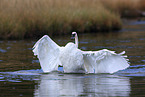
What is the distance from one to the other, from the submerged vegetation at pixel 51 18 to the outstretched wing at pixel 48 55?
27.8 ft

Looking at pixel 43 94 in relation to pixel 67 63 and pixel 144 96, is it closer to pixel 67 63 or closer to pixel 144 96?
pixel 144 96

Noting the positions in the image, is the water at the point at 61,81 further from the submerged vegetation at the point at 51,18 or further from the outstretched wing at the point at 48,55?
the submerged vegetation at the point at 51,18

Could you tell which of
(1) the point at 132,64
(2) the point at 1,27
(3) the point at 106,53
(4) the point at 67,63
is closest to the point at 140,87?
(3) the point at 106,53

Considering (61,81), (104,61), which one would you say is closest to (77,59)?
(104,61)

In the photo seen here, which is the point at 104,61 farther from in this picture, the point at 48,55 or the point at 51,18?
the point at 51,18

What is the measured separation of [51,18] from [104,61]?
11275 millimetres

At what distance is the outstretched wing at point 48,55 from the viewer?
10586mm

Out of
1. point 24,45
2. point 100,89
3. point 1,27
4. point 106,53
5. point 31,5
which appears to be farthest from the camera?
point 31,5

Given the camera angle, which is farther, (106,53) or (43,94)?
(106,53)

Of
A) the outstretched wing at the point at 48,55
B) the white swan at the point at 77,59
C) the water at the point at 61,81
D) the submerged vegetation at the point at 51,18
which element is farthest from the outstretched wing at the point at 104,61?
the submerged vegetation at the point at 51,18

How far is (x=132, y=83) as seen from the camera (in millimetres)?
8547

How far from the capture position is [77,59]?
10016 millimetres

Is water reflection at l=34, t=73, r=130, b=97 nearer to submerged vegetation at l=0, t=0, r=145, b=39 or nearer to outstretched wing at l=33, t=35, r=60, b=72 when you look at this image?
outstretched wing at l=33, t=35, r=60, b=72

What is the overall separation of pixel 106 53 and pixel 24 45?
7.59m
